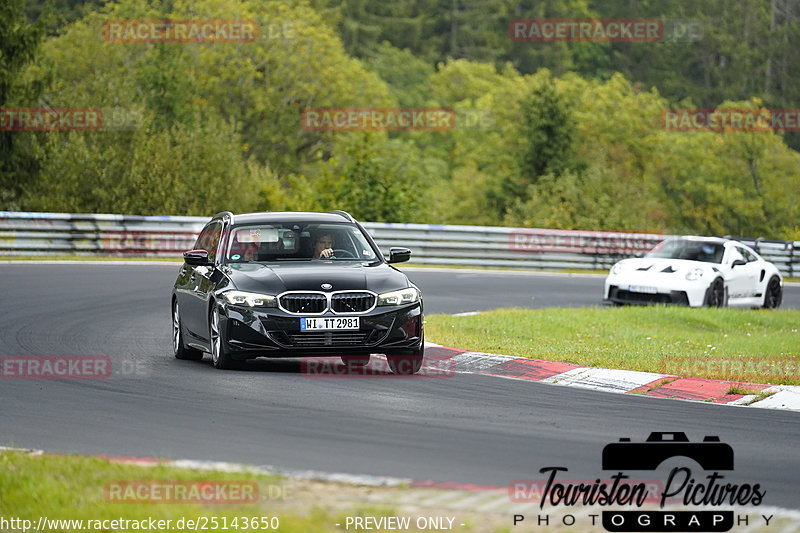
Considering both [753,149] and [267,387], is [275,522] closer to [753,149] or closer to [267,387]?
[267,387]

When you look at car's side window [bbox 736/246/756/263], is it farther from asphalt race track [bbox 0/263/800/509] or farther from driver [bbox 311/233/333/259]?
asphalt race track [bbox 0/263/800/509]

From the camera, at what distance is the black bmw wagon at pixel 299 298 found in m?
12.5

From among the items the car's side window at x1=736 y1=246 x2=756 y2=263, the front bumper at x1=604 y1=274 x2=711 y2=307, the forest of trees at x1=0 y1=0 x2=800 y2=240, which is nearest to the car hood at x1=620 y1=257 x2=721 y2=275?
the front bumper at x1=604 y1=274 x2=711 y2=307

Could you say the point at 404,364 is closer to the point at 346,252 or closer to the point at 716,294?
the point at 346,252

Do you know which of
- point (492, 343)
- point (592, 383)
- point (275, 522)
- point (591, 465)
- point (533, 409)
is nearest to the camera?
point (275, 522)

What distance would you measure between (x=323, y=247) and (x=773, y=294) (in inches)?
515

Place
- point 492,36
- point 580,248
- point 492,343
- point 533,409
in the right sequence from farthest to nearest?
point 492,36
point 580,248
point 492,343
point 533,409

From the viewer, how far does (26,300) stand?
2025 centimetres

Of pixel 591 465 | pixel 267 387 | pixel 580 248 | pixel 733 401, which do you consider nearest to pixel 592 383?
pixel 733 401

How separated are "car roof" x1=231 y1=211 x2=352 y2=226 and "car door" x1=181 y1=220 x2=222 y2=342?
1.01 ft

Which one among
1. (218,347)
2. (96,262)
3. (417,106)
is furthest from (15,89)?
(417,106)

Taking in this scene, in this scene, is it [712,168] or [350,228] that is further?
[712,168]

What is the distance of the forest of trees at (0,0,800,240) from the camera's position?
41594 mm

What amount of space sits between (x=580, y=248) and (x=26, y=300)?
16.2 meters
